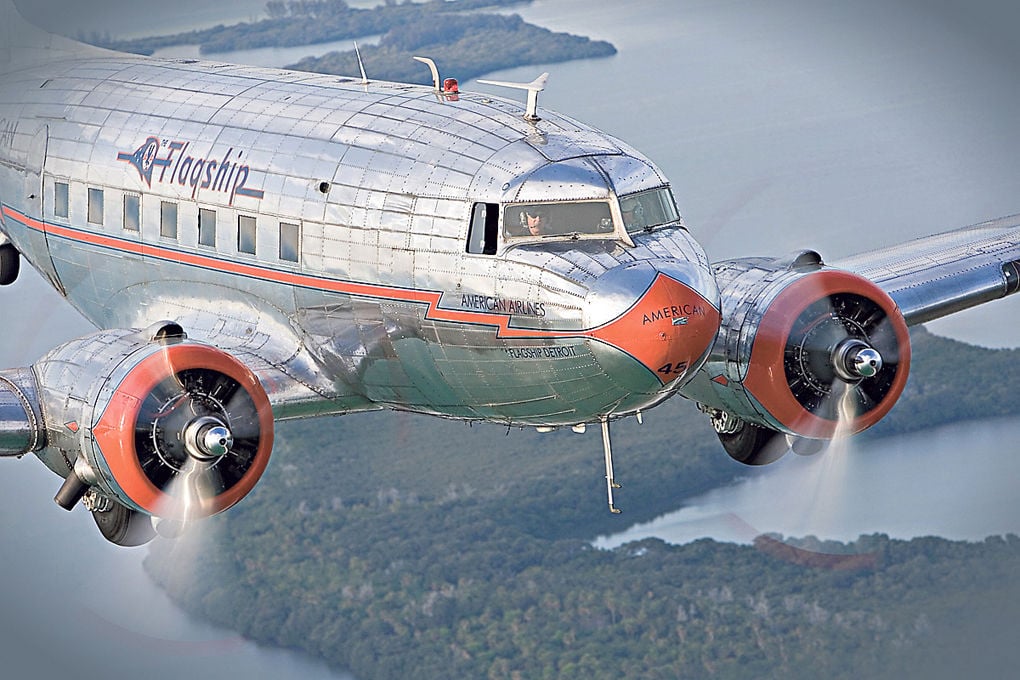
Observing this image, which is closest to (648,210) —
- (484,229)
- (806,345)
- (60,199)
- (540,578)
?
(484,229)

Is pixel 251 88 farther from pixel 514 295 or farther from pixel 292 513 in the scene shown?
pixel 292 513

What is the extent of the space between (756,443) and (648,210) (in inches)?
245

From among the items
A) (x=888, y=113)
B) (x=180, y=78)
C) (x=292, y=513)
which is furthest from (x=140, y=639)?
(x=888, y=113)

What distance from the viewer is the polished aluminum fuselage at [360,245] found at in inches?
922

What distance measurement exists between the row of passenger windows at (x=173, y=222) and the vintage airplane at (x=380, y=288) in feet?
0.13

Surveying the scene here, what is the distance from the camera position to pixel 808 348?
27.2 meters

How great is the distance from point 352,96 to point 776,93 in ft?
215

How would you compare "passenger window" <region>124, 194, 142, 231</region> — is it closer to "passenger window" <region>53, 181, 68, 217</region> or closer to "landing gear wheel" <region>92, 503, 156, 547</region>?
"passenger window" <region>53, 181, 68, 217</region>

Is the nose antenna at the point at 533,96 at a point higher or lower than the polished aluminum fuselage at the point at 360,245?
higher

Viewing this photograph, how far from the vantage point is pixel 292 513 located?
61281 mm

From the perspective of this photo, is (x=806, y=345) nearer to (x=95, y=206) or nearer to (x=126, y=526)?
(x=126, y=526)

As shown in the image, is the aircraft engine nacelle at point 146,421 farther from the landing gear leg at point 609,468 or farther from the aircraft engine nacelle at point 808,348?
the aircraft engine nacelle at point 808,348

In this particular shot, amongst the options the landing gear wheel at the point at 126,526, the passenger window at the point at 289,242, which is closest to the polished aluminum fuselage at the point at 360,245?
the passenger window at the point at 289,242

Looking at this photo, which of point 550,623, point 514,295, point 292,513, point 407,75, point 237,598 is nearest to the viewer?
point 514,295
